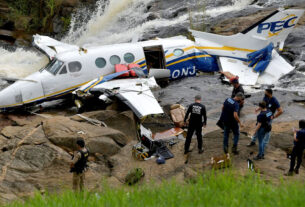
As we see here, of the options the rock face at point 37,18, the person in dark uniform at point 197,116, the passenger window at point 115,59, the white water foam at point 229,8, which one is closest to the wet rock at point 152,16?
the white water foam at point 229,8

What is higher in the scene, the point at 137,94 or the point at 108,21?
the point at 108,21

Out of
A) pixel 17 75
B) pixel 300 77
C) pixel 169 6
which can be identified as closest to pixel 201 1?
pixel 169 6

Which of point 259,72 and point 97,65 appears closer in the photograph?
point 97,65

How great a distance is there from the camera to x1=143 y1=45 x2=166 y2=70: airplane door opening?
59.1 feet

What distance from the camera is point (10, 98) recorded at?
1478cm

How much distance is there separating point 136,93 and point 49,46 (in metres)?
7.53

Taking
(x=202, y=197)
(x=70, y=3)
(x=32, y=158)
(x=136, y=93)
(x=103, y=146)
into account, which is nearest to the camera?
(x=202, y=197)

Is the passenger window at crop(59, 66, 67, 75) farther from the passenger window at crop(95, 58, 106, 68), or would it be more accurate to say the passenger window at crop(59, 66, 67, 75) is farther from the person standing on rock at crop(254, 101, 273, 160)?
the person standing on rock at crop(254, 101, 273, 160)

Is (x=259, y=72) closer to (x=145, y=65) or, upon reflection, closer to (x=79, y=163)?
(x=145, y=65)

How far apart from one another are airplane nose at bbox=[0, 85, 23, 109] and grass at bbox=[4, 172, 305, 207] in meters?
9.10

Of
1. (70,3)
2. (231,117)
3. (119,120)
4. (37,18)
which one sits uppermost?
(70,3)

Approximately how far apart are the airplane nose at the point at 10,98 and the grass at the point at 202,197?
29.8 ft

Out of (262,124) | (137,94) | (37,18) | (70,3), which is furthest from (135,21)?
(262,124)

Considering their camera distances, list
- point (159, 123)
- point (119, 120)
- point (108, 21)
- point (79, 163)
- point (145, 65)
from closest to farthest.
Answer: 1. point (79, 163)
2. point (119, 120)
3. point (159, 123)
4. point (145, 65)
5. point (108, 21)
